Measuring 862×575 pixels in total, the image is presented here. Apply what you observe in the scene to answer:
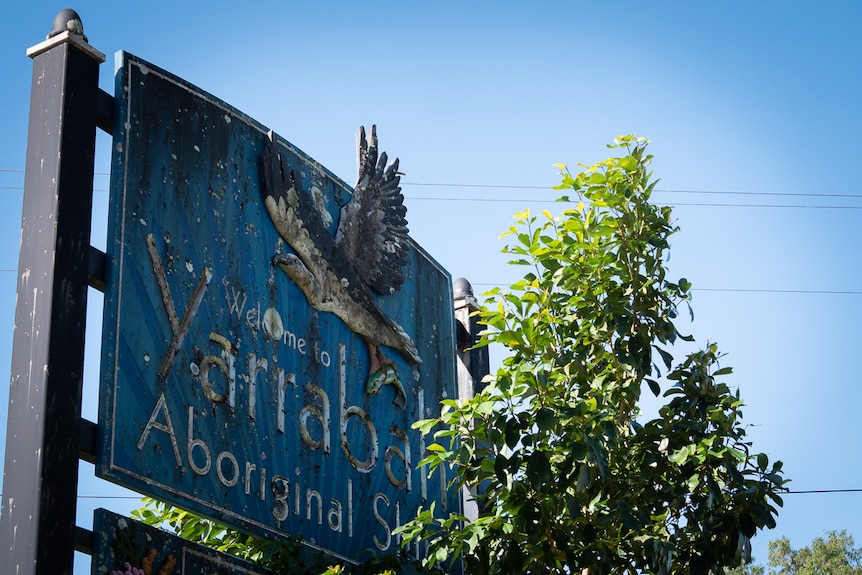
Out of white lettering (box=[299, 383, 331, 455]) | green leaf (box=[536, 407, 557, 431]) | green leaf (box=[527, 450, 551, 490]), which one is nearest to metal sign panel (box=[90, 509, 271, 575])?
white lettering (box=[299, 383, 331, 455])

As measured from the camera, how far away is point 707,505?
350 inches

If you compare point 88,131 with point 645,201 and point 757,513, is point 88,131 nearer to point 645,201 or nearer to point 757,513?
point 645,201

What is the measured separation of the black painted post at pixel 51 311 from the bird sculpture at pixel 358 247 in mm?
1808

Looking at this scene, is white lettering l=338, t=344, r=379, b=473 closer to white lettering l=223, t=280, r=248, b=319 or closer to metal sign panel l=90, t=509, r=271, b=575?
white lettering l=223, t=280, r=248, b=319

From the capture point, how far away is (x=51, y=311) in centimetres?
706

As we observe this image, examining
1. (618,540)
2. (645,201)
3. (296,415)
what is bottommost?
(618,540)

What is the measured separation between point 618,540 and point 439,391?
236 cm

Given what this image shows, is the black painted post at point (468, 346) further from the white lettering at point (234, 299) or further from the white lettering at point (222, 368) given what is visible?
the white lettering at point (222, 368)

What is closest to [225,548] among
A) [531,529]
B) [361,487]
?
[361,487]

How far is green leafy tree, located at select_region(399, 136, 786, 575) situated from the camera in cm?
877

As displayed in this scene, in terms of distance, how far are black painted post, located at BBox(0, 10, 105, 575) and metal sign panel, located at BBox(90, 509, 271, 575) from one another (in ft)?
0.98

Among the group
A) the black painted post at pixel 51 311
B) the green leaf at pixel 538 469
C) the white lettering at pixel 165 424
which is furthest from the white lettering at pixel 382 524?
the black painted post at pixel 51 311

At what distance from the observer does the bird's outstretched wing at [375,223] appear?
33.3 ft

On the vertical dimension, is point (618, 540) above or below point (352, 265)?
below
